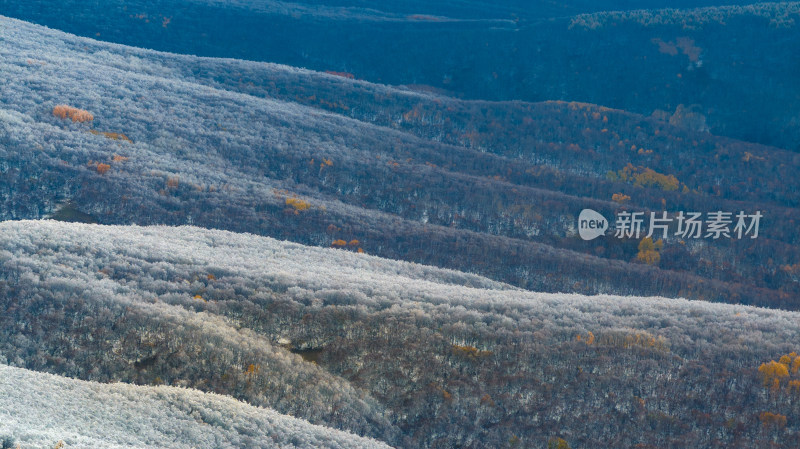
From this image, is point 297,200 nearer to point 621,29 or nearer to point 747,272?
point 747,272

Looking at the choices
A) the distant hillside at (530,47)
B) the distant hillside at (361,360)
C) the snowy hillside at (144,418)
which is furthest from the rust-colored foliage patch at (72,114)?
the distant hillside at (530,47)

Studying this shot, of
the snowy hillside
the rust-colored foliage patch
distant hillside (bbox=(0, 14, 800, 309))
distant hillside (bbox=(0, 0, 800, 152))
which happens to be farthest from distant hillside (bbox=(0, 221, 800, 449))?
distant hillside (bbox=(0, 0, 800, 152))

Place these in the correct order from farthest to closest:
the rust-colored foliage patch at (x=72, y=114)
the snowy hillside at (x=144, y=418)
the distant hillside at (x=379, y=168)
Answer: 1. the rust-colored foliage patch at (x=72, y=114)
2. the distant hillside at (x=379, y=168)
3. the snowy hillside at (x=144, y=418)

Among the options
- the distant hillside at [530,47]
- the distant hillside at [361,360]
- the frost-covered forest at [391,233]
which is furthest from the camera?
the distant hillside at [530,47]

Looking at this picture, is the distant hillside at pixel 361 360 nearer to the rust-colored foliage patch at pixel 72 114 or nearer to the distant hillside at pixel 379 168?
the distant hillside at pixel 379 168

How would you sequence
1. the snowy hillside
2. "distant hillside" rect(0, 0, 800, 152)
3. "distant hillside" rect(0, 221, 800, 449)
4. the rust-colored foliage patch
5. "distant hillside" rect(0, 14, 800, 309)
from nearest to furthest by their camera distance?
the snowy hillside
"distant hillside" rect(0, 221, 800, 449)
"distant hillside" rect(0, 14, 800, 309)
the rust-colored foliage patch
"distant hillside" rect(0, 0, 800, 152)

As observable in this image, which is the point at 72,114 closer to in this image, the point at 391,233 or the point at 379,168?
the point at 379,168

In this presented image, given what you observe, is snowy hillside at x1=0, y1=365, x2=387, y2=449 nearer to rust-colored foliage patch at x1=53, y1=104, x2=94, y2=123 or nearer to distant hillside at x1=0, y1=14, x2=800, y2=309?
distant hillside at x1=0, y1=14, x2=800, y2=309
